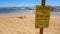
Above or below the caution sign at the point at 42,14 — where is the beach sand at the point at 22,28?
below

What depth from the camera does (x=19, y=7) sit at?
784 centimetres

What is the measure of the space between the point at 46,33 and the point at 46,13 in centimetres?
199

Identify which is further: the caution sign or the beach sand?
the beach sand

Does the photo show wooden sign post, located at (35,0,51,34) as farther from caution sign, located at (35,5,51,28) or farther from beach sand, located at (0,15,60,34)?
beach sand, located at (0,15,60,34)

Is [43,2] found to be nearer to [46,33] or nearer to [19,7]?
[46,33]

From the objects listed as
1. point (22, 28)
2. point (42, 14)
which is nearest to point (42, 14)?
point (42, 14)

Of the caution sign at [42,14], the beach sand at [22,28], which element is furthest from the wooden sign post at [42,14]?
the beach sand at [22,28]

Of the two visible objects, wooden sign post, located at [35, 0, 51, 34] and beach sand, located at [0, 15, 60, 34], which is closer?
wooden sign post, located at [35, 0, 51, 34]

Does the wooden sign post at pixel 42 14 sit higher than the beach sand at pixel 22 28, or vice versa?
the wooden sign post at pixel 42 14

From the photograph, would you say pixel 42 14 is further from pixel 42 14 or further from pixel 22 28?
→ pixel 22 28

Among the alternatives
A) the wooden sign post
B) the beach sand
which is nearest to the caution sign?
the wooden sign post

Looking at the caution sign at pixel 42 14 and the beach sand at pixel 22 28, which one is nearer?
the caution sign at pixel 42 14

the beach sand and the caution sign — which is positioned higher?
the caution sign

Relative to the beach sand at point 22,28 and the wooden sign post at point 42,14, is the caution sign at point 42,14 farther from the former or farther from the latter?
the beach sand at point 22,28
